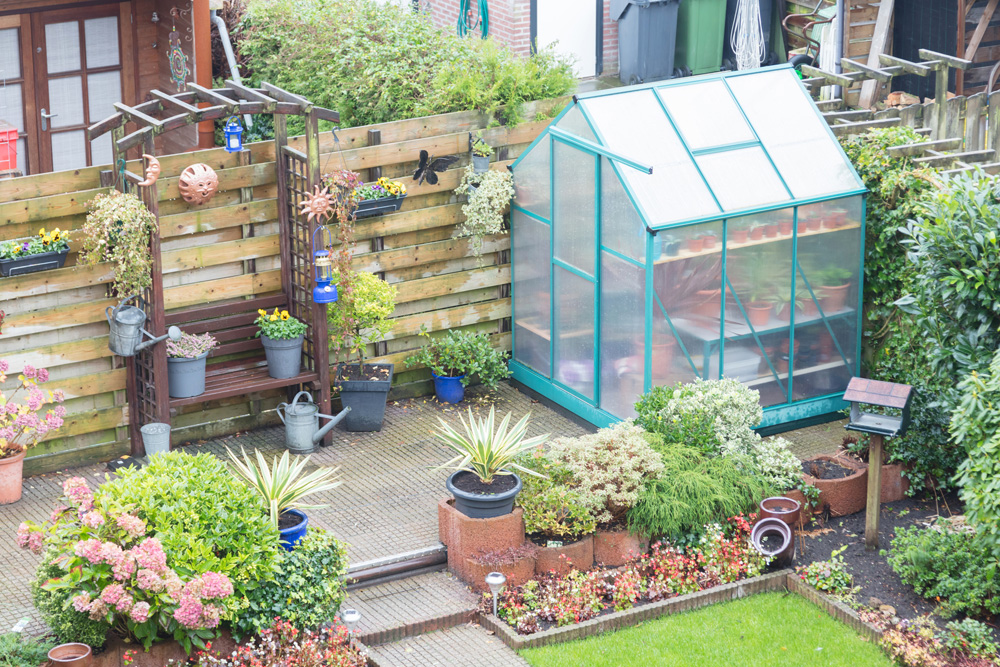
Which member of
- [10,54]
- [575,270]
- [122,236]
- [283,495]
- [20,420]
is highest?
[10,54]

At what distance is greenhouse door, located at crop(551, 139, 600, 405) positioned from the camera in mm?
10773

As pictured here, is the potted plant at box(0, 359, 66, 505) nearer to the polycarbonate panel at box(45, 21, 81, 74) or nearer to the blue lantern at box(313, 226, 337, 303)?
the blue lantern at box(313, 226, 337, 303)

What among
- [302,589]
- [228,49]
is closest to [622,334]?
[302,589]

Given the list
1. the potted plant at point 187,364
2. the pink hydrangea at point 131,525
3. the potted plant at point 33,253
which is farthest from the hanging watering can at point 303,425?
the pink hydrangea at point 131,525

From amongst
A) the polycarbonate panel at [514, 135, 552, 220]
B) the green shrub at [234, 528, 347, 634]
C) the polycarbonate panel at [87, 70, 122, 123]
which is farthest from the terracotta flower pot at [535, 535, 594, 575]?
the polycarbonate panel at [87, 70, 122, 123]

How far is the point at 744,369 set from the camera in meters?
10.7

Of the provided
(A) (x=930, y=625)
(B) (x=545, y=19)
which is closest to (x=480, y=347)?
(A) (x=930, y=625)

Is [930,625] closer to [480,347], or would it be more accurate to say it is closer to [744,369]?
[744,369]

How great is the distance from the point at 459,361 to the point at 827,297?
332 centimetres

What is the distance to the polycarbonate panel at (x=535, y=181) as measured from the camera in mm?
11289

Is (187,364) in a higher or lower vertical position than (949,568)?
higher

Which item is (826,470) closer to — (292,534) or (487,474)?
(487,474)

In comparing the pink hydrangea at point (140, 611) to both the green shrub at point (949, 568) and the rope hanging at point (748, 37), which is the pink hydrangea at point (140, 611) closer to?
the green shrub at point (949, 568)

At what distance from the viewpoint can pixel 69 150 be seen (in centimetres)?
1344
